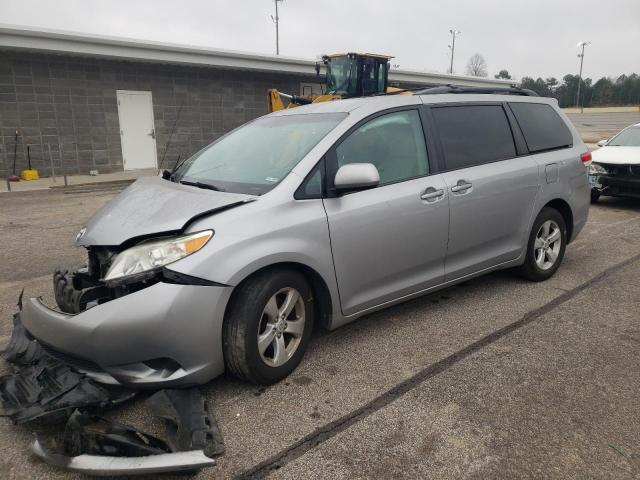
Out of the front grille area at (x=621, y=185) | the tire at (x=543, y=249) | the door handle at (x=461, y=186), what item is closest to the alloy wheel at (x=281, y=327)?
the door handle at (x=461, y=186)

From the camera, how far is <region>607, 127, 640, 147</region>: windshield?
9039mm

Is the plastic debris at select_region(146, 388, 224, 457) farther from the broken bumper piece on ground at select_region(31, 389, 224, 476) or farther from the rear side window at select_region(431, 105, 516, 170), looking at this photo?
the rear side window at select_region(431, 105, 516, 170)

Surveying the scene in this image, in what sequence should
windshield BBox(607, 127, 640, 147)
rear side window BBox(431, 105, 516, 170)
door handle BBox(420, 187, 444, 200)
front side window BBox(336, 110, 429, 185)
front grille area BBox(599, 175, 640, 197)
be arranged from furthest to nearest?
windshield BBox(607, 127, 640, 147)
front grille area BBox(599, 175, 640, 197)
rear side window BBox(431, 105, 516, 170)
door handle BBox(420, 187, 444, 200)
front side window BBox(336, 110, 429, 185)

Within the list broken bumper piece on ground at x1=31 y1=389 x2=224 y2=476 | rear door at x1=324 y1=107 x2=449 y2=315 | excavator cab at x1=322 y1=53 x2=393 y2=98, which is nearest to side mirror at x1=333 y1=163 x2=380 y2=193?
rear door at x1=324 y1=107 x2=449 y2=315

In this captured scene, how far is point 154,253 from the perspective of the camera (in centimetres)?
255

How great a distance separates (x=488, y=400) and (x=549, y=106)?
3288mm

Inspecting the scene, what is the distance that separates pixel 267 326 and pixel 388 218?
1085mm

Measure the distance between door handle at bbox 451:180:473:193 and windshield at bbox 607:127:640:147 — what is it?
695 cm

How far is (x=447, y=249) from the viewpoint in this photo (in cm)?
371

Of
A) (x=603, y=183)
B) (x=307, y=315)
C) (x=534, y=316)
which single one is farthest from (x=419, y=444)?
(x=603, y=183)

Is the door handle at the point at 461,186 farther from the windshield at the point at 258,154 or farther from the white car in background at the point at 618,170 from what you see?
the white car in background at the point at 618,170

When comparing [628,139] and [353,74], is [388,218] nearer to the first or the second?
[628,139]

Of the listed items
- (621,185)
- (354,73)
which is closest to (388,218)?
(621,185)

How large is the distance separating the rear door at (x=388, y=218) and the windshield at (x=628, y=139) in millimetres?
7272
